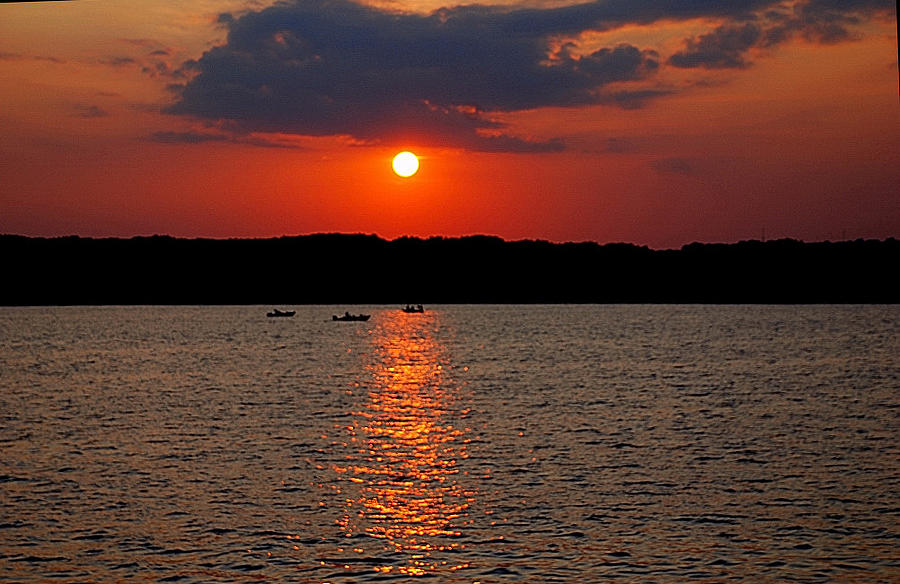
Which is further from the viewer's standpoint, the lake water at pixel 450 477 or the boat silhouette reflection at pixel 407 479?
the boat silhouette reflection at pixel 407 479

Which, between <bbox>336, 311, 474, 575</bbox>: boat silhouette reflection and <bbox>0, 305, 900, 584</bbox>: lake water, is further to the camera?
<bbox>336, 311, 474, 575</bbox>: boat silhouette reflection

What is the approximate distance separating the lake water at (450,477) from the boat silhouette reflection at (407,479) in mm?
109

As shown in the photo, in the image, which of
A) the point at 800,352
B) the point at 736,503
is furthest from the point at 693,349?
the point at 736,503

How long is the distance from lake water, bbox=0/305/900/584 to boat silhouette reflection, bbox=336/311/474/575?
11 cm

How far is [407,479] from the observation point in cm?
3138

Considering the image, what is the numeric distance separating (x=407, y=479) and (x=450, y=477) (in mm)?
1315

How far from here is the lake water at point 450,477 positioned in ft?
70.9

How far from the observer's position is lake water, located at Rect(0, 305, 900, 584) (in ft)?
70.9

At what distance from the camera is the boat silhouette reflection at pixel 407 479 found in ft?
75.1

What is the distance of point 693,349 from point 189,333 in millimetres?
72541

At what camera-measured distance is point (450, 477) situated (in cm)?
3172

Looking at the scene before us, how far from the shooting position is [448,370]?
269 feet

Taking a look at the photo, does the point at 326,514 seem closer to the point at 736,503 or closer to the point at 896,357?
the point at 736,503

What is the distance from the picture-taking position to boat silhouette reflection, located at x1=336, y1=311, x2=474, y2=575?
75.1ft
